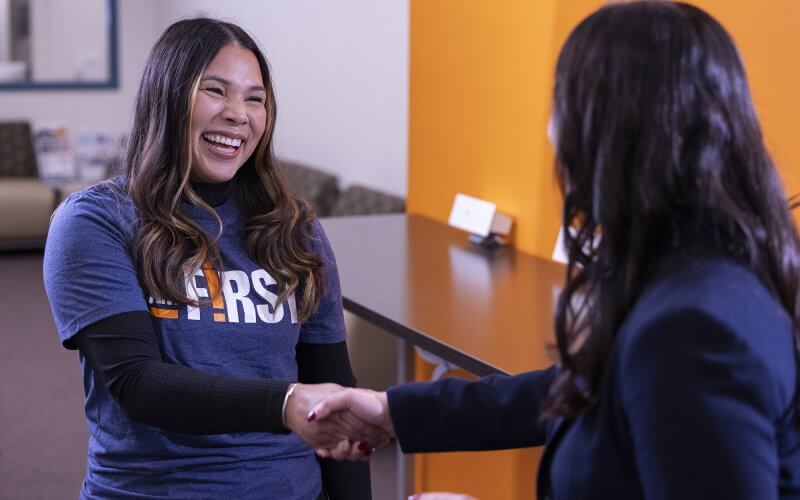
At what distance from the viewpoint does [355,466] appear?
6.95ft

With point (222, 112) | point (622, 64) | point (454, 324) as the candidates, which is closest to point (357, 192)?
point (454, 324)

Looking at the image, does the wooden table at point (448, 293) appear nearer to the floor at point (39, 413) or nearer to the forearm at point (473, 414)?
the forearm at point (473, 414)

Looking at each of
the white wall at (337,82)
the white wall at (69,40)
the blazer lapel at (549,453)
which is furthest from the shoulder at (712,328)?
the white wall at (69,40)

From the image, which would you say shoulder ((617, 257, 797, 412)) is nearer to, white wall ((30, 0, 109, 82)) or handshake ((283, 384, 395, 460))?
handshake ((283, 384, 395, 460))

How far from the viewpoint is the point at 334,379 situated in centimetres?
208

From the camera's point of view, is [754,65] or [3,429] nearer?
[754,65]

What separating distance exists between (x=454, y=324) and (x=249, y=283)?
2.00ft

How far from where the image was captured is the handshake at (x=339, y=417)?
5.51 ft

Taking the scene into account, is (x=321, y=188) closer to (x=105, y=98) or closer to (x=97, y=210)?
(x=105, y=98)

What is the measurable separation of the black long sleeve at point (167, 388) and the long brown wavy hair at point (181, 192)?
0.12 meters

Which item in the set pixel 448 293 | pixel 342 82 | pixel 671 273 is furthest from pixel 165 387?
pixel 342 82

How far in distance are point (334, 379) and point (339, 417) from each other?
1.19ft

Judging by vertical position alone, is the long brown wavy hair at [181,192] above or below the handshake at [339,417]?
above

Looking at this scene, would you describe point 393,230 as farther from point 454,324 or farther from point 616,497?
point 616,497
